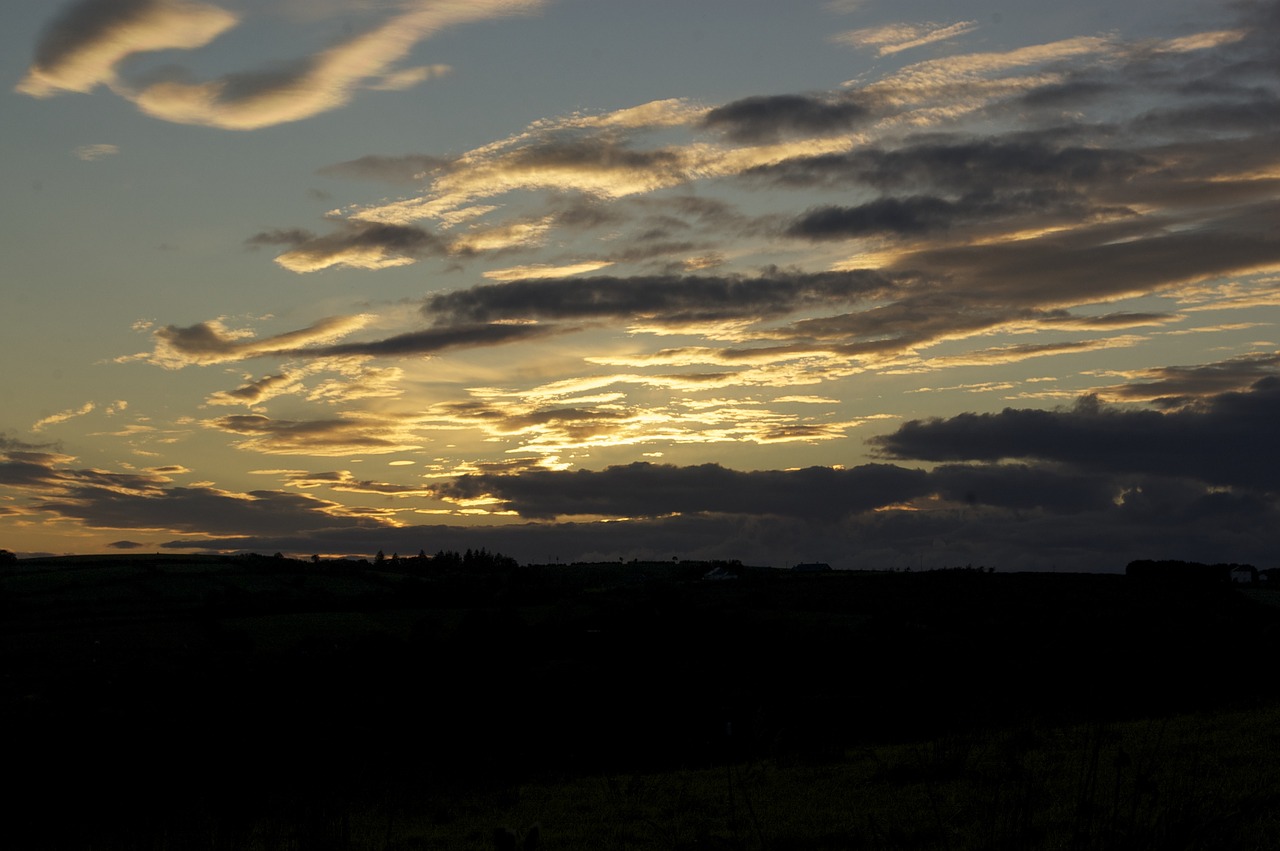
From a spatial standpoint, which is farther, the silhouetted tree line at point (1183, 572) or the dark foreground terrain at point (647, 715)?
the silhouetted tree line at point (1183, 572)

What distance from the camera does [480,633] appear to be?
245 ft

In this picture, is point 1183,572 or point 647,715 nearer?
point 647,715

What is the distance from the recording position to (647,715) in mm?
52875

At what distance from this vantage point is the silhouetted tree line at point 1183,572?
115625 millimetres

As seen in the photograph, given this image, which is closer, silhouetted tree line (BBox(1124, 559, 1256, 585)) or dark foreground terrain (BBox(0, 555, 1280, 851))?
dark foreground terrain (BBox(0, 555, 1280, 851))

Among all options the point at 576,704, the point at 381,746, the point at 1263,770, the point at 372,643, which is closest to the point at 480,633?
the point at 372,643

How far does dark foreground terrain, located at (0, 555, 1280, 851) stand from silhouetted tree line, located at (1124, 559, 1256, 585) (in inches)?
249

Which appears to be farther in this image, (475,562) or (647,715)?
(475,562)

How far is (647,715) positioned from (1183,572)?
89899 mm

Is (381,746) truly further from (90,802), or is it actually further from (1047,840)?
(1047,840)

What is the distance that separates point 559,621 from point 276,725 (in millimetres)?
31840

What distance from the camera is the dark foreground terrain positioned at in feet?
56.5

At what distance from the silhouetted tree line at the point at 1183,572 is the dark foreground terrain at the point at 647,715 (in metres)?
6.33

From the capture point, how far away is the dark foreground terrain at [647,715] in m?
17.2
